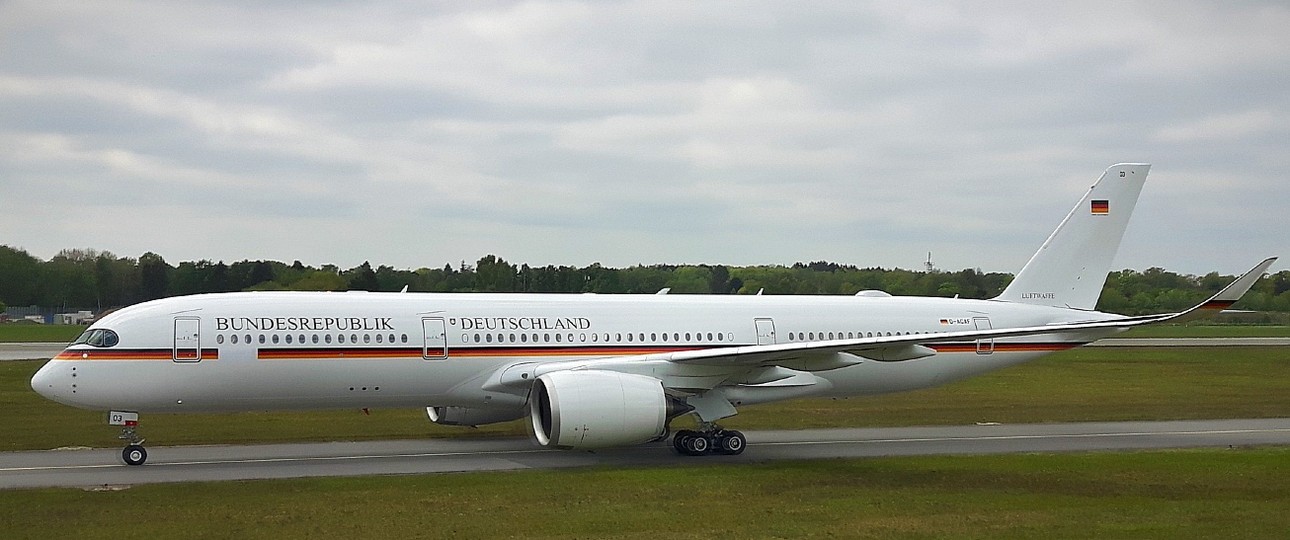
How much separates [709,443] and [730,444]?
38 cm

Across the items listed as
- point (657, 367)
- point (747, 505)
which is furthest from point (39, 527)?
point (657, 367)

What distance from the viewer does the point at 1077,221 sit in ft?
88.4

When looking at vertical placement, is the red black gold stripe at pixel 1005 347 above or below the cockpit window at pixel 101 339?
below

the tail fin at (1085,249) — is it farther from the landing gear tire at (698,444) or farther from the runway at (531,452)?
the landing gear tire at (698,444)

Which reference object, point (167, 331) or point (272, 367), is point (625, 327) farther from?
point (167, 331)

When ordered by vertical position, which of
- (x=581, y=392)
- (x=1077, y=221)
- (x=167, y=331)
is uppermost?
(x=1077, y=221)

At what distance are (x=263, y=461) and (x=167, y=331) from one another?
2.77 metres

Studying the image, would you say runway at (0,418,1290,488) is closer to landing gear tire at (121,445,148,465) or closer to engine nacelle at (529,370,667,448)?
landing gear tire at (121,445,148,465)

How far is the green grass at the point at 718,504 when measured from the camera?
1442 cm

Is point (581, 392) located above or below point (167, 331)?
below

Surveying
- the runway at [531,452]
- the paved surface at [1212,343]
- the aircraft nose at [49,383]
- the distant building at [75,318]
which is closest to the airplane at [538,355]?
the aircraft nose at [49,383]

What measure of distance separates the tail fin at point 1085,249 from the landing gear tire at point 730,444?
895cm

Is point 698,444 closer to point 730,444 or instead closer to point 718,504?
point 730,444

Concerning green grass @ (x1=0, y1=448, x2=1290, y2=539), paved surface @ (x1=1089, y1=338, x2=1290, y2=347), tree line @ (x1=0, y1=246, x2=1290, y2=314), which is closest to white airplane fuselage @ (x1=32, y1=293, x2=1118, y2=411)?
green grass @ (x1=0, y1=448, x2=1290, y2=539)
